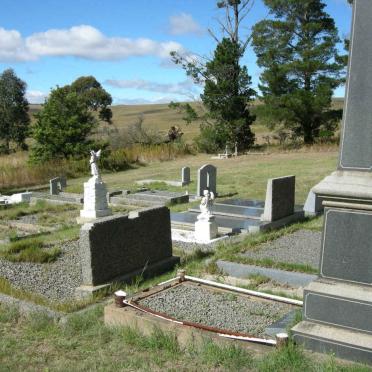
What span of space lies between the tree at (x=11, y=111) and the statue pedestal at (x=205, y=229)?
109 feet

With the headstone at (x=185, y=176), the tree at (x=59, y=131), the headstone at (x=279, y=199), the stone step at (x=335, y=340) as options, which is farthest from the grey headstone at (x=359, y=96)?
the tree at (x=59, y=131)

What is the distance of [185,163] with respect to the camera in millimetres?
28703

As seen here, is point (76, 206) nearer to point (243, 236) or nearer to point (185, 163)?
point (243, 236)

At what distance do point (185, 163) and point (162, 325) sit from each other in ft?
79.1

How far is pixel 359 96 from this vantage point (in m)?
4.14

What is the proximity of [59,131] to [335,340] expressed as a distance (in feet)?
79.0

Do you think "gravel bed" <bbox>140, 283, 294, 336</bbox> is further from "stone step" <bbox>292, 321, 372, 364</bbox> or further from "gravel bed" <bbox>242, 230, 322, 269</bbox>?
"gravel bed" <bbox>242, 230, 322, 269</bbox>

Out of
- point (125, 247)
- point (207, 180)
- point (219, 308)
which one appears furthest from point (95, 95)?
point (219, 308)

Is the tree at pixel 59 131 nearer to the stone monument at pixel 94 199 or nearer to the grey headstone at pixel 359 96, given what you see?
the stone monument at pixel 94 199

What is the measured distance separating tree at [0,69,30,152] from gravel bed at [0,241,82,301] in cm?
3399

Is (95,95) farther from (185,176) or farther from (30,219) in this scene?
(30,219)

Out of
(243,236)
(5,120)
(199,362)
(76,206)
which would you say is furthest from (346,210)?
(5,120)

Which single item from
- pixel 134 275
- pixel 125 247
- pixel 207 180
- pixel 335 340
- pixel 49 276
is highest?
pixel 335 340

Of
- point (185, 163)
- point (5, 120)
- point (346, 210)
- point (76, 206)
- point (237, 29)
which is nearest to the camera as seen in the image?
point (346, 210)
